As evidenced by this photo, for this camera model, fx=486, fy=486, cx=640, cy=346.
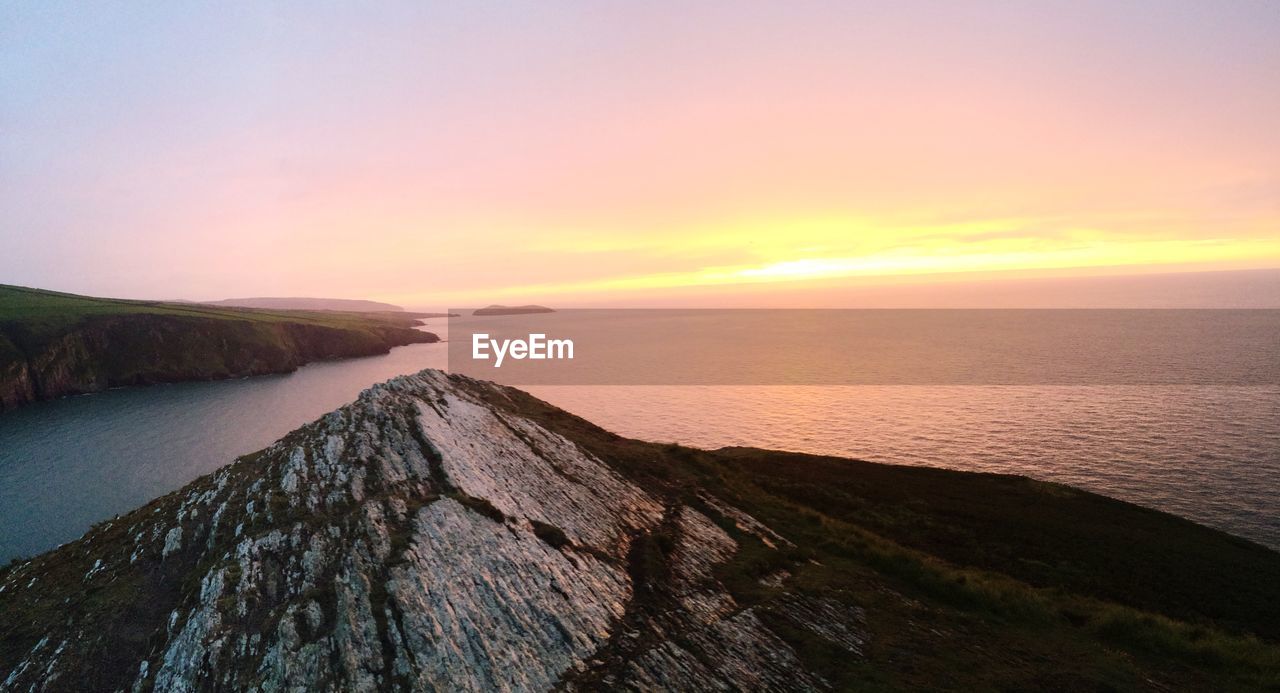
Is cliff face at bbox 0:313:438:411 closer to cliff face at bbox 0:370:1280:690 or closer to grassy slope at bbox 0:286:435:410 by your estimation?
grassy slope at bbox 0:286:435:410

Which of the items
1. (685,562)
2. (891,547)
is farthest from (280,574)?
(891,547)

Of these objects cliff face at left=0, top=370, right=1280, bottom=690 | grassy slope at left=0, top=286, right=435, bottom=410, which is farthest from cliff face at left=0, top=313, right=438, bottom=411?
cliff face at left=0, top=370, right=1280, bottom=690

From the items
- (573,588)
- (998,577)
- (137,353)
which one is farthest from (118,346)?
(998,577)

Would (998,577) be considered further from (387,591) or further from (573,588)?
(387,591)

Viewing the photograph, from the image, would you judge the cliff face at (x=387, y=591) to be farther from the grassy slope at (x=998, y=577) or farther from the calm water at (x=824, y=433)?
the calm water at (x=824, y=433)

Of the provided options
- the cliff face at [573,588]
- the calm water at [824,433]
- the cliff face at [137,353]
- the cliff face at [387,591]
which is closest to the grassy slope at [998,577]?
the cliff face at [573,588]

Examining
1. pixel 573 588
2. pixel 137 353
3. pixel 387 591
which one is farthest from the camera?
pixel 137 353
